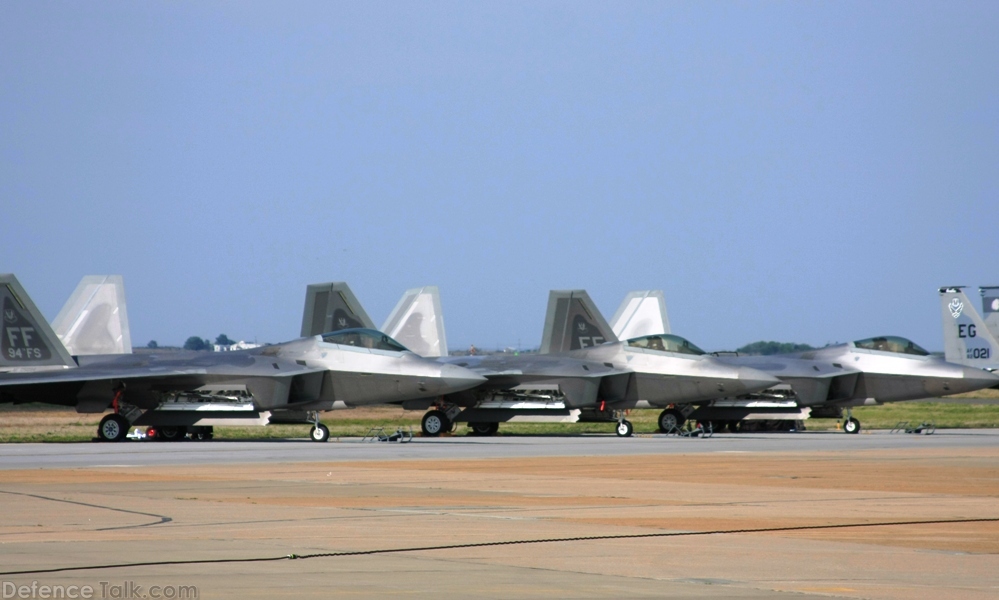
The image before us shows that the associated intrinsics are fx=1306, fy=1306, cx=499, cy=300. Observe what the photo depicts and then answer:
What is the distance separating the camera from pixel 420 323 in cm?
4250

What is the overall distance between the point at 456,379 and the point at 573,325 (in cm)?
750

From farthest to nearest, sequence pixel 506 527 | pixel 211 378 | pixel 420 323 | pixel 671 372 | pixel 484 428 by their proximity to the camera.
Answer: pixel 420 323 → pixel 484 428 → pixel 671 372 → pixel 211 378 → pixel 506 527

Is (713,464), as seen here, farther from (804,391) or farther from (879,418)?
(879,418)

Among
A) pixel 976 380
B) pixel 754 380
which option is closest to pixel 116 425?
pixel 754 380

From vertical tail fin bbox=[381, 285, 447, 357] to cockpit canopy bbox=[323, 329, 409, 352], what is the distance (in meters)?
9.19

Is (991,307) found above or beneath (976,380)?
above

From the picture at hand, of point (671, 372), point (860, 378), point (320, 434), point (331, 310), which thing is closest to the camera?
point (320, 434)

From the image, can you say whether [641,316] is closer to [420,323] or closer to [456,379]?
[420,323]

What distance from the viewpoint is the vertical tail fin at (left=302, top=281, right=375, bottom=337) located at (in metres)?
39.9

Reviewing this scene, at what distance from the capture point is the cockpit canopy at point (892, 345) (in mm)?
38281

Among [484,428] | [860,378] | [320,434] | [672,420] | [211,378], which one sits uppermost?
[860,378]

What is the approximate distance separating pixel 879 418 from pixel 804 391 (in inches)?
617

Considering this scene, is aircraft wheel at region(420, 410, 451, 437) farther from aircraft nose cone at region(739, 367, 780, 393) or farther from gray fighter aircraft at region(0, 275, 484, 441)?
aircraft nose cone at region(739, 367, 780, 393)

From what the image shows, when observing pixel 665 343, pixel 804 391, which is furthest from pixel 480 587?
pixel 804 391
